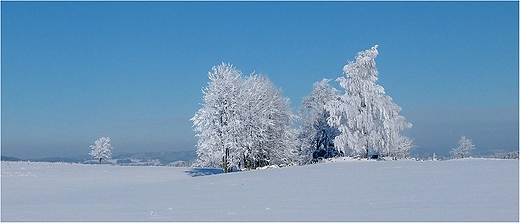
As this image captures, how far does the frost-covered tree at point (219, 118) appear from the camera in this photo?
34969mm

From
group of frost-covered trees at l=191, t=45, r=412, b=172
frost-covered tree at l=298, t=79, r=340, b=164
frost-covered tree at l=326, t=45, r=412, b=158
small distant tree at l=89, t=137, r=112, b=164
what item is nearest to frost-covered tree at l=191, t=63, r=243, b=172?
group of frost-covered trees at l=191, t=45, r=412, b=172

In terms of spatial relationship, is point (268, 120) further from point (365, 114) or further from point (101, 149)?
point (101, 149)

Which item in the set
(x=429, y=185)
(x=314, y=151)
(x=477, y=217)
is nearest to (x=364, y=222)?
(x=477, y=217)

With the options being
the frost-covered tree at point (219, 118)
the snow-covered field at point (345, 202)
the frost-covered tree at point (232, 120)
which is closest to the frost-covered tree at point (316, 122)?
the frost-covered tree at point (232, 120)

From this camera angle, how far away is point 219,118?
1388 inches

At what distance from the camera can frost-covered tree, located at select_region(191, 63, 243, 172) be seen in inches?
1377

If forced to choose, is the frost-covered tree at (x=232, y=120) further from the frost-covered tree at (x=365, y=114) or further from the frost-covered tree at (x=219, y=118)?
the frost-covered tree at (x=365, y=114)

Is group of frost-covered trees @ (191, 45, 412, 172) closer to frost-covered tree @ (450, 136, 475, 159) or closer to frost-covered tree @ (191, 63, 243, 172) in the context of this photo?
frost-covered tree @ (191, 63, 243, 172)

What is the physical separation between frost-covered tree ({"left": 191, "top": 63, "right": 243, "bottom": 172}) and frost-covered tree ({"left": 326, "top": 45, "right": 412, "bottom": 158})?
772cm

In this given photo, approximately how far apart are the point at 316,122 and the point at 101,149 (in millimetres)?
42558

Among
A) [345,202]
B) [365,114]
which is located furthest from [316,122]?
[345,202]

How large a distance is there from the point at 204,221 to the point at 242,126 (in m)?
25.7

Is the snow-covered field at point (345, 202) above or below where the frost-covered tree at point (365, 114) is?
below

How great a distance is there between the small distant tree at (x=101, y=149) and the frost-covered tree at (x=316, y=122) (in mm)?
39298
